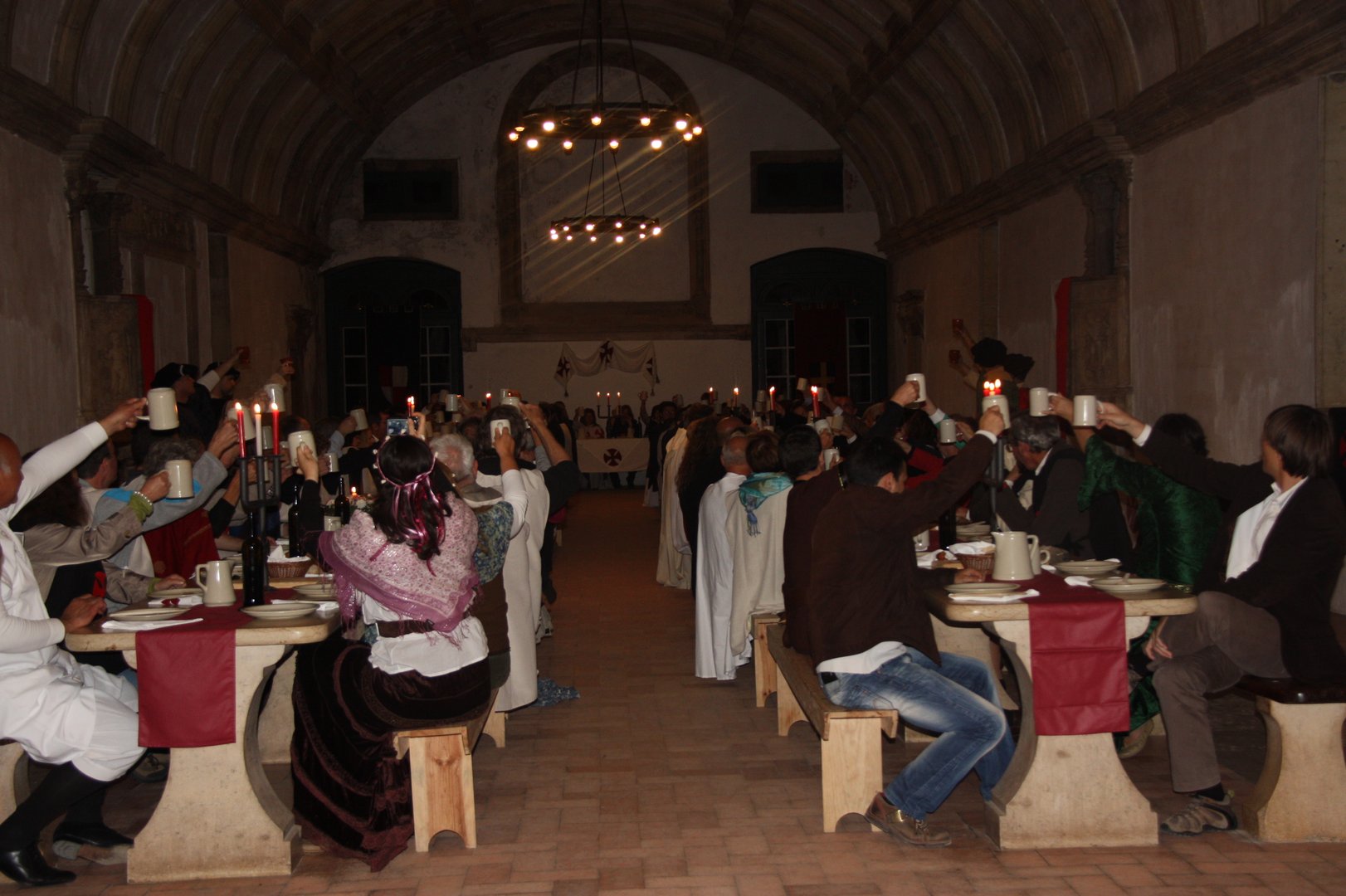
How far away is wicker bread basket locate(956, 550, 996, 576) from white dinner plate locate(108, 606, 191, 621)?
9.44 feet

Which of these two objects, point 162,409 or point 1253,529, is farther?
point 162,409

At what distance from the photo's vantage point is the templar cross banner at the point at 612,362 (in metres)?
21.2

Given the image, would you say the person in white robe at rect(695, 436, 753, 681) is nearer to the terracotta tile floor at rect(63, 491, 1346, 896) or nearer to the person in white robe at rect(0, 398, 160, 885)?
the terracotta tile floor at rect(63, 491, 1346, 896)

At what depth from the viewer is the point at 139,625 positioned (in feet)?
13.9

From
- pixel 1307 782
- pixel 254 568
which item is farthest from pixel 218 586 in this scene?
pixel 1307 782

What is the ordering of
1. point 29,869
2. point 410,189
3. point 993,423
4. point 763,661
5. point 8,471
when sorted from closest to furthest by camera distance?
point 8,471, point 29,869, point 993,423, point 763,661, point 410,189

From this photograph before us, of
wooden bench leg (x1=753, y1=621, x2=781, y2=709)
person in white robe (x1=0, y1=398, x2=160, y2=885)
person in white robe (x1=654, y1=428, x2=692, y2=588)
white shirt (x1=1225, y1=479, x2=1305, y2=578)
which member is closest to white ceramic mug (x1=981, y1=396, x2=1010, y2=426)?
white shirt (x1=1225, y1=479, x2=1305, y2=578)

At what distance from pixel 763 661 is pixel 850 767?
178cm

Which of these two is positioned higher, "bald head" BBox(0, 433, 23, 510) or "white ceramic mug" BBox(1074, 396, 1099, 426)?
"white ceramic mug" BBox(1074, 396, 1099, 426)

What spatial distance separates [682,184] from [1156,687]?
17616 millimetres

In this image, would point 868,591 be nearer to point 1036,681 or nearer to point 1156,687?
point 1036,681

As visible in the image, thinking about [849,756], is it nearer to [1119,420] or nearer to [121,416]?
[1119,420]

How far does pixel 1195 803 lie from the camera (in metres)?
4.41

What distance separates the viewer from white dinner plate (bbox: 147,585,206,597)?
4887 mm
